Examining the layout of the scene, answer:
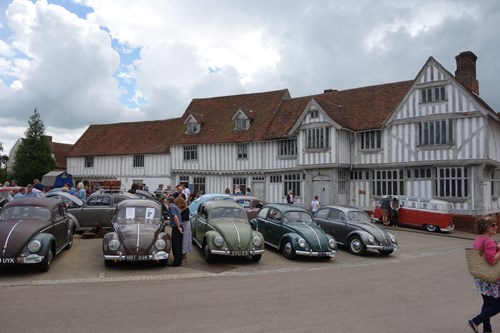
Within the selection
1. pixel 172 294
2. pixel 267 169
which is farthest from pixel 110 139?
pixel 172 294

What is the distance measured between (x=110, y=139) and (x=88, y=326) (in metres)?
34.5

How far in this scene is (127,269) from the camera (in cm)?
1034

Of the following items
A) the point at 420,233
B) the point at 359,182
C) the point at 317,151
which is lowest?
the point at 420,233

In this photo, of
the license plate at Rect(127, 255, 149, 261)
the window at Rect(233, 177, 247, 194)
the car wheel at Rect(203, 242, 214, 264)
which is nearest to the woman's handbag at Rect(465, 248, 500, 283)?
the car wheel at Rect(203, 242, 214, 264)

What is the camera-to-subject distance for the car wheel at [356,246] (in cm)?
1380

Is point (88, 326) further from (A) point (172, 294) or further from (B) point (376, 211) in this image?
(B) point (376, 211)

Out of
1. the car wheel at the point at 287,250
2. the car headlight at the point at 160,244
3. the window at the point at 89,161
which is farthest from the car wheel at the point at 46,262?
the window at the point at 89,161

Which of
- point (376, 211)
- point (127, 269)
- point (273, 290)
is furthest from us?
point (376, 211)

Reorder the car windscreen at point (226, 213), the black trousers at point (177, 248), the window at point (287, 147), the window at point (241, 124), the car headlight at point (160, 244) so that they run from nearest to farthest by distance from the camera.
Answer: the car headlight at point (160, 244)
the black trousers at point (177, 248)
the car windscreen at point (226, 213)
the window at point (287, 147)
the window at point (241, 124)

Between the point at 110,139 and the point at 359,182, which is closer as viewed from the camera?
the point at 359,182

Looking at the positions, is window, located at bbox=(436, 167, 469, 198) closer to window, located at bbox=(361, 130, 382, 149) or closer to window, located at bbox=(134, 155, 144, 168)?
window, located at bbox=(361, 130, 382, 149)

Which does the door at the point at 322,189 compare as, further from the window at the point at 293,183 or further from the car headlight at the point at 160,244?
the car headlight at the point at 160,244

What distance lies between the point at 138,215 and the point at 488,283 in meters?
8.67

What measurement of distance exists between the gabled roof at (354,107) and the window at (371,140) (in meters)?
0.53
